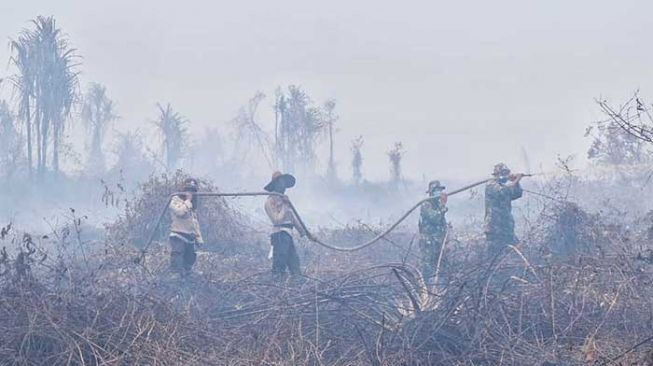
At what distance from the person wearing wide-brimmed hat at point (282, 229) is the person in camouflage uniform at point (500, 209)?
288 cm

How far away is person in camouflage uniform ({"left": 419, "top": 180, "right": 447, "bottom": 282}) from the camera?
10820mm

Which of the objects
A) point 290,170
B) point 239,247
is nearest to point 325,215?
point 290,170

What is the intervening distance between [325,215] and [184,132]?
11448 millimetres

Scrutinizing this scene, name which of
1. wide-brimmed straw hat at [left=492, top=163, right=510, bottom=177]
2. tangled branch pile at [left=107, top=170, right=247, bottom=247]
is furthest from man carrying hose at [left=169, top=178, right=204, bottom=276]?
wide-brimmed straw hat at [left=492, top=163, right=510, bottom=177]

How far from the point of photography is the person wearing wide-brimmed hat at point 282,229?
1022cm

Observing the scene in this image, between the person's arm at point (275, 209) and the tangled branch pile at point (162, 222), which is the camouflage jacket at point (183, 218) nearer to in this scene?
the person's arm at point (275, 209)

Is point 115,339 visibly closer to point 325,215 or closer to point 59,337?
point 59,337

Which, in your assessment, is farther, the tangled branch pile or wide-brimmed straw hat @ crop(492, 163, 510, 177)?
the tangled branch pile

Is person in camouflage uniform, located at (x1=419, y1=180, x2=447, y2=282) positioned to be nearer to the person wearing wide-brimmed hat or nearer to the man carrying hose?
the person wearing wide-brimmed hat

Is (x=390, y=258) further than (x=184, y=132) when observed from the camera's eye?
No

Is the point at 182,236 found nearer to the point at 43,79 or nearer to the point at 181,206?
the point at 181,206

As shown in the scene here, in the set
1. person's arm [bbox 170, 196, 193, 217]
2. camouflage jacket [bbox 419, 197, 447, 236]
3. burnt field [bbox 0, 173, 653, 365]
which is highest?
person's arm [bbox 170, 196, 193, 217]

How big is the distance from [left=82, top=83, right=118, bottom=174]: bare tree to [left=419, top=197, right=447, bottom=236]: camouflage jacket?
88.0ft

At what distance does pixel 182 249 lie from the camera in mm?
10141
